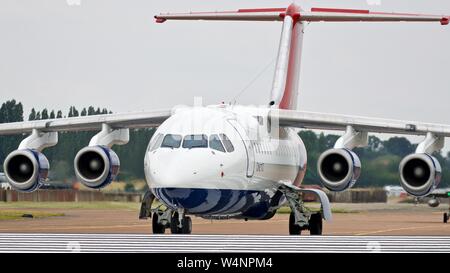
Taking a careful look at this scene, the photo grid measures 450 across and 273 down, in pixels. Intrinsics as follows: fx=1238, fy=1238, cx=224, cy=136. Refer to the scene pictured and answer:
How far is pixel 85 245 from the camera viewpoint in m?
17.8

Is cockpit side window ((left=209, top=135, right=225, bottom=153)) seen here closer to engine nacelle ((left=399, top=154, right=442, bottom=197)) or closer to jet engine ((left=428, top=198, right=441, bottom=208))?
engine nacelle ((left=399, top=154, right=442, bottom=197))

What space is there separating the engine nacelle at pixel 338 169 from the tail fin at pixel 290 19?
322 cm

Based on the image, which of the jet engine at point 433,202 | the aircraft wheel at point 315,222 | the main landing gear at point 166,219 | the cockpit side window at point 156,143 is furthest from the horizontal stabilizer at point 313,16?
the jet engine at point 433,202

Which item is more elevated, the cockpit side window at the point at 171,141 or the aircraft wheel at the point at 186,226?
the cockpit side window at the point at 171,141

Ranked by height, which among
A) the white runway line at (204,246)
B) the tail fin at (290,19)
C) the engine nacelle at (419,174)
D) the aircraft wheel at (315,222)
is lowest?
the aircraft wheel at (315,222)

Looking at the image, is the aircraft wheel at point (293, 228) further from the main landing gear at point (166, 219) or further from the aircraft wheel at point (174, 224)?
the aircraft wheel at point (174, 224)

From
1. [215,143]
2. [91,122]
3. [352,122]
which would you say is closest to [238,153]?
[215,143]

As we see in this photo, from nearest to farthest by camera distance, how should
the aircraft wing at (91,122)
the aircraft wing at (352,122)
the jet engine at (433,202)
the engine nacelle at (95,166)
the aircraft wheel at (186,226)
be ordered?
1. the aircraft wheel at (186,226)
2. the engine nacelle at (95,166)
3. the aircraft wing at (352,122)
4. the aircraft wing at (91,122)
5. the jet engine at (433,202)

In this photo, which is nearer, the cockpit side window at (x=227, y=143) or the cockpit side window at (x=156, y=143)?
the cockpit side window at (x=156, y=143)

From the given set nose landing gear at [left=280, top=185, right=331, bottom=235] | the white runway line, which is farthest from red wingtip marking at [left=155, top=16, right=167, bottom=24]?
the white runway line

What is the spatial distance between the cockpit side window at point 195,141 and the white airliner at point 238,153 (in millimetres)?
25

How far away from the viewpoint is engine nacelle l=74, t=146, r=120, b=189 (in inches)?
1105

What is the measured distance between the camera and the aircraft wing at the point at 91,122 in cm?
2958

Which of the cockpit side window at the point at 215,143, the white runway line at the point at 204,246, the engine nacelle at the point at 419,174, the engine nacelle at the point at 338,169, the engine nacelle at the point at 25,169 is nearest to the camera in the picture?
the white runway line at the point at 204,246
